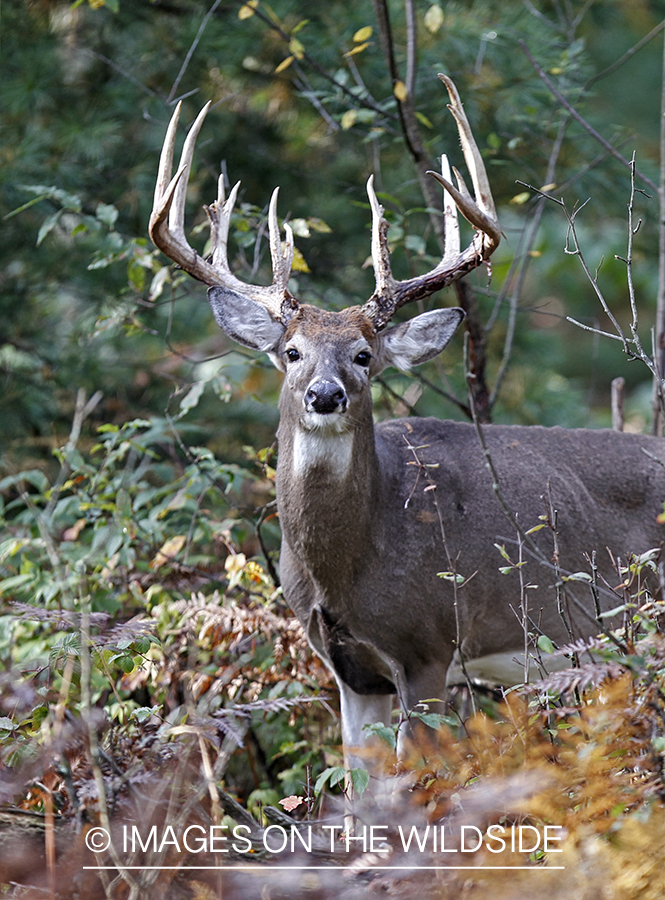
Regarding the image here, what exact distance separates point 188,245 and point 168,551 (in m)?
1.74

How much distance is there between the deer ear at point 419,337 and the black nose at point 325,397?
0.74m

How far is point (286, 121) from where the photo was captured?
9.10m

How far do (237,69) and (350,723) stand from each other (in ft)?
18.4

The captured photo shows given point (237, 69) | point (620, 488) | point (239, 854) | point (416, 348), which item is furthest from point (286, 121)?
point (239, 854)

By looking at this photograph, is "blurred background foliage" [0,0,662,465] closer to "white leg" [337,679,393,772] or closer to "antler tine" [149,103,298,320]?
"antler tine" [149,103,298,320]

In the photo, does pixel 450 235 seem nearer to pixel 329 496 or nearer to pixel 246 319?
pixel 246 319

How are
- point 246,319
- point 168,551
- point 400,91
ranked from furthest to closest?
point 400,91
point 168,551
point 246,319

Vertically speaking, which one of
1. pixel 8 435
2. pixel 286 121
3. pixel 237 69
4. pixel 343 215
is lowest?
pixel 8 435

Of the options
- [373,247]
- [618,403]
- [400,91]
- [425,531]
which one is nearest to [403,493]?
[425,531]

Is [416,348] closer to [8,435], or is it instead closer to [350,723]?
[350,723]

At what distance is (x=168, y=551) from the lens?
19.3 feet

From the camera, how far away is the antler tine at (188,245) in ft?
16.4

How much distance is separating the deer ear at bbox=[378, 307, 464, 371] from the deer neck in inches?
20.4

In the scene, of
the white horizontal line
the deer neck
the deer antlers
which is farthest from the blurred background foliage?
the white horizontal line
